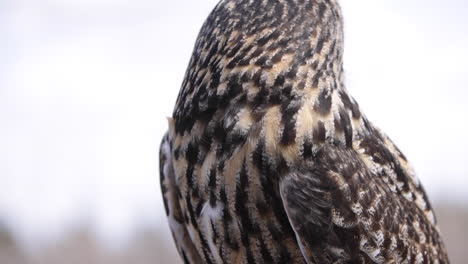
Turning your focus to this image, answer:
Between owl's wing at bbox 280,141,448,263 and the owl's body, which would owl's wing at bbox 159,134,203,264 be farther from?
owl's wing at bbox 280,141,448,263

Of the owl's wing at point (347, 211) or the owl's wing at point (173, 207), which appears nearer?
the owl's wing at point (347, 211)

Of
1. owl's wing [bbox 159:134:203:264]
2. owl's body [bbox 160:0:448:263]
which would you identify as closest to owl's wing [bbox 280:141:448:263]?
owl's body [bbox 160:0:448:263]

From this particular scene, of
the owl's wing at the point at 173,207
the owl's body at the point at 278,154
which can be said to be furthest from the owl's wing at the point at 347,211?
the owl's wing at the point at 173,207

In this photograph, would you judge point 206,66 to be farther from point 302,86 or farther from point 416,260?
point 416,260

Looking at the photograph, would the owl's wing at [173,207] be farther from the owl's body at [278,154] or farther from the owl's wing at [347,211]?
the owl's wing at [347,211]

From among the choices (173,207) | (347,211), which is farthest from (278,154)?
(173,207)

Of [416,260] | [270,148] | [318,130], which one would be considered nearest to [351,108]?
[318,130]
